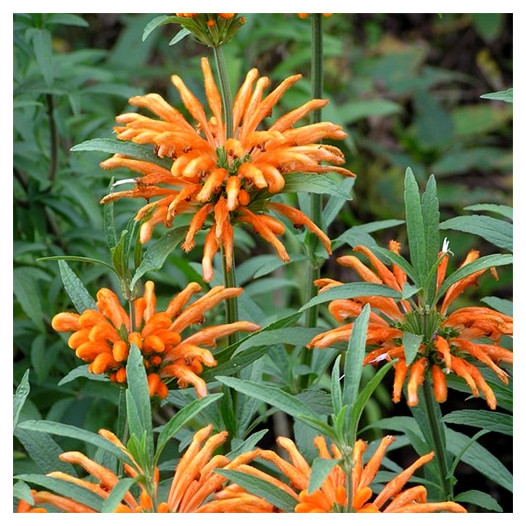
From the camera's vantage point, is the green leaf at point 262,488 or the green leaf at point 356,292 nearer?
the green leaf at point 262,488

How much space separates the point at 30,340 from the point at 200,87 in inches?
49.1

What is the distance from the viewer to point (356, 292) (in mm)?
1129

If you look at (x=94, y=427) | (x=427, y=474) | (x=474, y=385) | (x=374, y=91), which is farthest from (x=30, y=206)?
(x=374, y=91)

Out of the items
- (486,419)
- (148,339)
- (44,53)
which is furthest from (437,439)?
(44,53)

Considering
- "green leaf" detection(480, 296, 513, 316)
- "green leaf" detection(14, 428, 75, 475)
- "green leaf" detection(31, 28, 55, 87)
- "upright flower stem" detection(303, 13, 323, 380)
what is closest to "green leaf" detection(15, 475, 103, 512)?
"green leaf" detection(14, 428, 75, 475)

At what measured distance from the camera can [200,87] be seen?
2871 millimetres

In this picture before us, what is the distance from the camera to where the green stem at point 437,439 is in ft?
3.83

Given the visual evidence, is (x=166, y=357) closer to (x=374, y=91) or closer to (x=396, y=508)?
(x=396, y=508)

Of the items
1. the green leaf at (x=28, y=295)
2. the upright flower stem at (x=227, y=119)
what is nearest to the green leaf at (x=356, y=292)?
the upright flower stem at (x=227, y=119)

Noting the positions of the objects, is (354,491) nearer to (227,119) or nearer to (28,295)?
(227,119)

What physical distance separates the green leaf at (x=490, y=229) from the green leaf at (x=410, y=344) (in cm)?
18

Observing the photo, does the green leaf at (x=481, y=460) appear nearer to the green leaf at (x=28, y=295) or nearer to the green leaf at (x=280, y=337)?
the green leaf at (x=280, y=337)

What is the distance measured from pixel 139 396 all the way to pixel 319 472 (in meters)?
0.24

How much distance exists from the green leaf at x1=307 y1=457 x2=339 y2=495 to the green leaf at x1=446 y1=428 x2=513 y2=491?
46 cm
